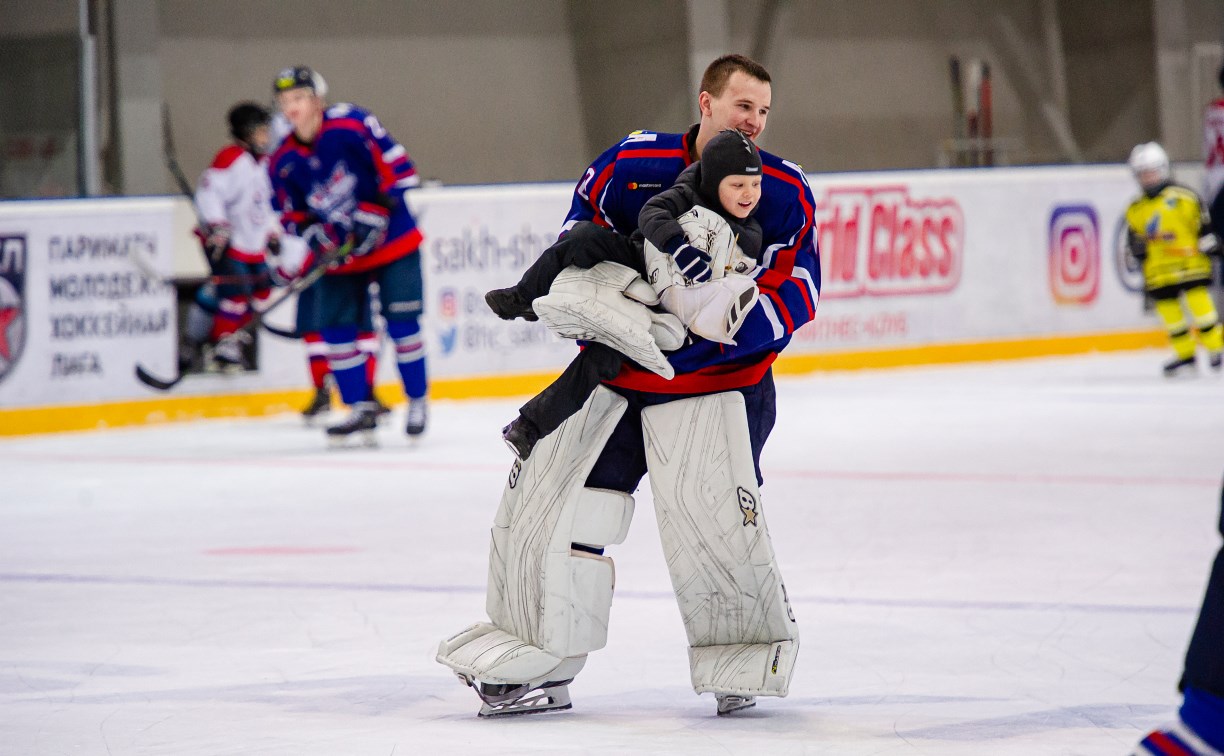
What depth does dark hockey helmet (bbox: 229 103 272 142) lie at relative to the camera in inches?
379

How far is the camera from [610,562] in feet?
10.7

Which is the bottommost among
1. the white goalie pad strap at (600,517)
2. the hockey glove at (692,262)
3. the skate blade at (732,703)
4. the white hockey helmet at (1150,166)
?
the skate blade at (732,703)

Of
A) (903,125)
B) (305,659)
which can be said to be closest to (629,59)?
(903,125)

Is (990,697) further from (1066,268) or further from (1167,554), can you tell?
(1066,268)

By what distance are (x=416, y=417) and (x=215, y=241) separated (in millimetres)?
1823

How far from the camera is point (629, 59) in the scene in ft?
52.0

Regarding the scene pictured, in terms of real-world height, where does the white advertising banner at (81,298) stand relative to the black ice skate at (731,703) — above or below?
above

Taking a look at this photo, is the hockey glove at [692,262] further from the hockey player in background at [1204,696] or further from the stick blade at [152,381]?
the stick blade at [152,381]

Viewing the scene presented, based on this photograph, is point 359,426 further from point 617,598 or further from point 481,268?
point 617,598

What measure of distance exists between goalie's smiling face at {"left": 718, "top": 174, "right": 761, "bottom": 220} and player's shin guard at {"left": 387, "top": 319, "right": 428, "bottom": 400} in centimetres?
493

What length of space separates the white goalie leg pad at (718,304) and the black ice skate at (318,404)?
19.7 feet

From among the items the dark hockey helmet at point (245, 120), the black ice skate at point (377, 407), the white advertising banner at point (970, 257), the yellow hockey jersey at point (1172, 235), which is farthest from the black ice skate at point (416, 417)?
the yellow hockey jersey at point (1172, 235)

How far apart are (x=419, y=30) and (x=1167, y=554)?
11.5m

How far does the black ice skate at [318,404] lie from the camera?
8.84 meters
